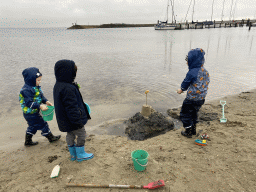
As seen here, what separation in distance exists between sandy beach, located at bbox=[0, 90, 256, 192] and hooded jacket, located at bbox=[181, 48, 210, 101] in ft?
3.79

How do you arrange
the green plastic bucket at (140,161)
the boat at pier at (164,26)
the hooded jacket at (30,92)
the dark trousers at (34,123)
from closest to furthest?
the green plastic bucket at (140,161), the hooded jacket at (30,92), the dark trousers at (34,123), the boat at pier at (164,26)

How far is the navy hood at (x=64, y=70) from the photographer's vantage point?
264 centimetres

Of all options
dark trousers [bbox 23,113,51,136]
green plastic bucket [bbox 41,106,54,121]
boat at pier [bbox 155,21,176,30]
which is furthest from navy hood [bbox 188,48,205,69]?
boat at pier [bbox 155,21,176,30]

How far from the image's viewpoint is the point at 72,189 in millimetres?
2584

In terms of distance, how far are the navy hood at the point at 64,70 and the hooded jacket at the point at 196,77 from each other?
2331 millimetres

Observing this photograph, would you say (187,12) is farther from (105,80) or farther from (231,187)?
(231,187)

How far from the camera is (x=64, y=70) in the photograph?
2654 mm

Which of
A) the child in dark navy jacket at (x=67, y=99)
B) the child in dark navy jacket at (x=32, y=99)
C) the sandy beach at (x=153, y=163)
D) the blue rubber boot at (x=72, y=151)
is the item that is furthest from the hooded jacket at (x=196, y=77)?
the child in dark navy jacket at (x=32, y=99)

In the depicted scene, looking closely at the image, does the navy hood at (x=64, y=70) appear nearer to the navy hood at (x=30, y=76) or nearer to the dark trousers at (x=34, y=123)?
the navy hood at (x=30, y=76)

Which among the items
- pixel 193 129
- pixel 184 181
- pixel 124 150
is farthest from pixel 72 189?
pixel 193 129

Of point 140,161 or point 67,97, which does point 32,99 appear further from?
point 140,161

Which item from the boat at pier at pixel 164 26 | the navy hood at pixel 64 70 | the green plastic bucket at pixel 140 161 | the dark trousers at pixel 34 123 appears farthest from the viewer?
the boat at pier at pixel 164 26

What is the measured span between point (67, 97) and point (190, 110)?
2722 mm

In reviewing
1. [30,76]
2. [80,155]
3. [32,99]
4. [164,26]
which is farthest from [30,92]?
[164,26]
